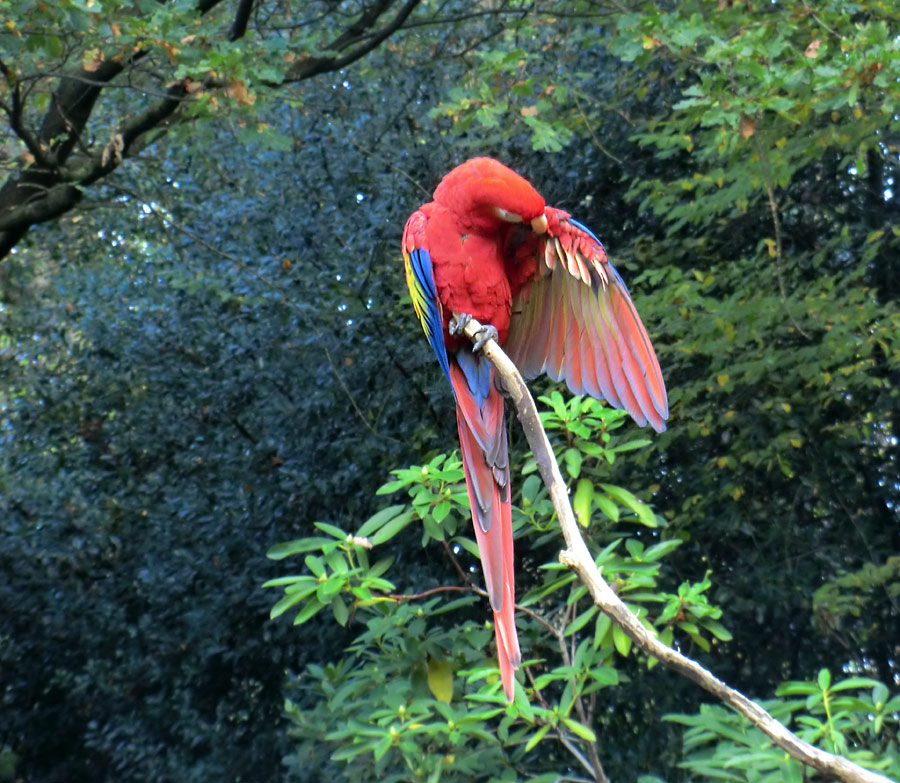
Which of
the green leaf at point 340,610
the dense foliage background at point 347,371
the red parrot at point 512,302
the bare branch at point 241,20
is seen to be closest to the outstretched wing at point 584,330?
the red parrot at point 512,302

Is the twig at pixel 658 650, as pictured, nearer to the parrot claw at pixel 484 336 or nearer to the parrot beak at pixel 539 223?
the parrot claw at pixel 484 336

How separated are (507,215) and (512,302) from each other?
20 cm

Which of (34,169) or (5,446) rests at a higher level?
(34,169)

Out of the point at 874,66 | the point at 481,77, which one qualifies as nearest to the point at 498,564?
the point at 874,66

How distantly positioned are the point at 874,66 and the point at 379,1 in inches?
64.0

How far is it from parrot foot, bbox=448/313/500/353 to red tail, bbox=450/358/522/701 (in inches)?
2.0

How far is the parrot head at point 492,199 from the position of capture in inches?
65.3

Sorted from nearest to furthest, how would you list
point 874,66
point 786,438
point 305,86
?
point 874,66, point 786,438, point 305,86

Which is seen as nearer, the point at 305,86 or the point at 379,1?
the point at 379,1

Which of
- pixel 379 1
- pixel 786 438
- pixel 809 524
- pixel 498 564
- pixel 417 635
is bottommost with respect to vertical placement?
pixel 809 524

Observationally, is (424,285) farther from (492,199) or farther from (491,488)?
(491,488)

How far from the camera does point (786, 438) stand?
3.22m

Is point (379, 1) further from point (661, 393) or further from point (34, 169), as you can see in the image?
point (661, 393)

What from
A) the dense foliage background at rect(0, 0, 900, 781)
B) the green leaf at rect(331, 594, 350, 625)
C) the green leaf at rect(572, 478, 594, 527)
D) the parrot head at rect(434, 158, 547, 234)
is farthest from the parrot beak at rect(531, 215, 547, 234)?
the dense foliage background at rect(0, 0, 900, 781)
